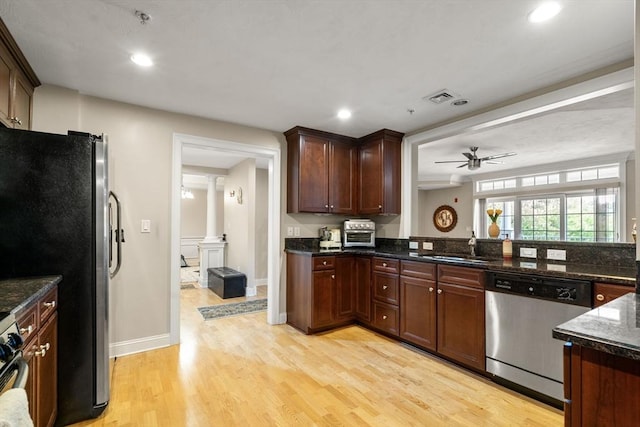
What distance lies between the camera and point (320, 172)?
12.5 feet

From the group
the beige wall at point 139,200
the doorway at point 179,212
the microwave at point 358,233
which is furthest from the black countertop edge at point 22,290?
the microwave at point 358,233

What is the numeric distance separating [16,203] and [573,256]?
389cm

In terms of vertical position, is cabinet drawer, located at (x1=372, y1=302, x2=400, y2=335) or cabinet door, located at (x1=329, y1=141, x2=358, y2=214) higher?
cabinet door, located at (x1=329, y1=141, x2=358, y2=214)

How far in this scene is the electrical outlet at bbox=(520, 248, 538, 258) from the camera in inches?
106

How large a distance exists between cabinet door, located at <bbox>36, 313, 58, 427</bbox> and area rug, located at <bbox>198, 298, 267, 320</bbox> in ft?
7.33

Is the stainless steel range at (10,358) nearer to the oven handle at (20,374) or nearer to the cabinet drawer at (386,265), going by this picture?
the oven handle at (20,374)

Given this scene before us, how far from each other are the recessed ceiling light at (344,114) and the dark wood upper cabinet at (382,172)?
65cm

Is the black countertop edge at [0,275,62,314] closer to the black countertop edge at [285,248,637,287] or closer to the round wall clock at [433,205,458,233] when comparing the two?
the black countertop edge at [285,248,637,287]

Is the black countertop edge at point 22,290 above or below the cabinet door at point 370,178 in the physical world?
below

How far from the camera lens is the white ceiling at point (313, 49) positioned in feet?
5.51

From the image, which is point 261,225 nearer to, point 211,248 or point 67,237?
point 211,248

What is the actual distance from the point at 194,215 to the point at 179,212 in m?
7.47

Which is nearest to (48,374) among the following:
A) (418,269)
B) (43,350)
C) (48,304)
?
(43,350)

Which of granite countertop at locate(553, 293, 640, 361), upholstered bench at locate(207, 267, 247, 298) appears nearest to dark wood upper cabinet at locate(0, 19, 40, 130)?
granite countertop at locate(553, 293, 640, 361)
